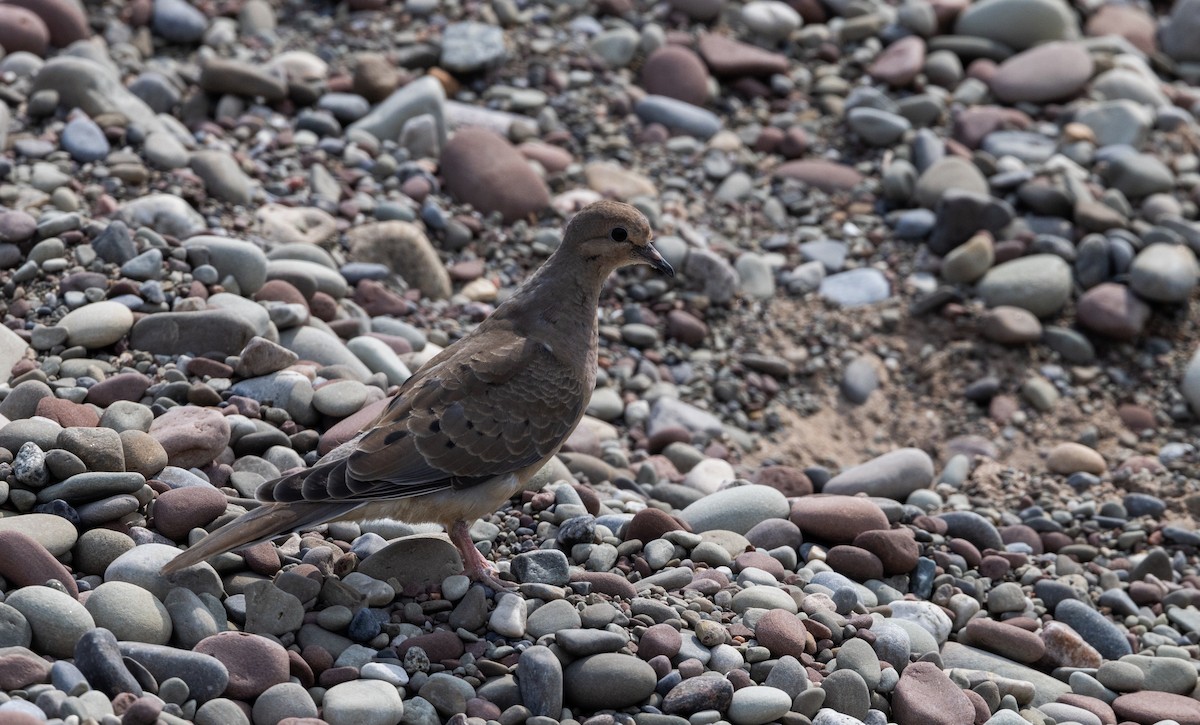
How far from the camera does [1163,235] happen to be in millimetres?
9109

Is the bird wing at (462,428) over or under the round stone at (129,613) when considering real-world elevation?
over

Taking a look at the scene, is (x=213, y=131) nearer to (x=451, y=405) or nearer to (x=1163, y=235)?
(x=451, y=405)

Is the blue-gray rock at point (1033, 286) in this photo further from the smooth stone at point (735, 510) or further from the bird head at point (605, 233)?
the bird head at point (605, 233)

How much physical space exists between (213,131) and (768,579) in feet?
16.4

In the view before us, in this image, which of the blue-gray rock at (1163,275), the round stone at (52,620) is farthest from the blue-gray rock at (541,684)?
the blue-gray rock at (1163,275)

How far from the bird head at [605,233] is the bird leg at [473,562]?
142cm

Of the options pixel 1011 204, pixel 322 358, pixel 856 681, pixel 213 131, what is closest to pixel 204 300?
pixel 322 358

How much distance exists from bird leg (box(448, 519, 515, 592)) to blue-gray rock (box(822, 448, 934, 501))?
2.42 meters

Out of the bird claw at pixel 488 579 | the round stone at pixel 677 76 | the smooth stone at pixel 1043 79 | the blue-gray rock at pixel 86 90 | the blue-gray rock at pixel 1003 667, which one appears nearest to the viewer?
the bird claw at pixel 488 579

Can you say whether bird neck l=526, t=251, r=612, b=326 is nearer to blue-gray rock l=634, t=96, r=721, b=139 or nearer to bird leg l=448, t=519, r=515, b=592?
bird leg l=448, t=519, r=515, b=592

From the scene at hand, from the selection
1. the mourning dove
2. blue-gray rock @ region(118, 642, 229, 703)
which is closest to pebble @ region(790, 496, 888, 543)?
the mourning dove

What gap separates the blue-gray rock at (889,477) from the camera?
707cm

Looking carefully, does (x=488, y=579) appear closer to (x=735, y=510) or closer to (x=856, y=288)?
(x=735, y=510)

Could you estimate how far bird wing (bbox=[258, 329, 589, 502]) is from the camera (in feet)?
16.5
